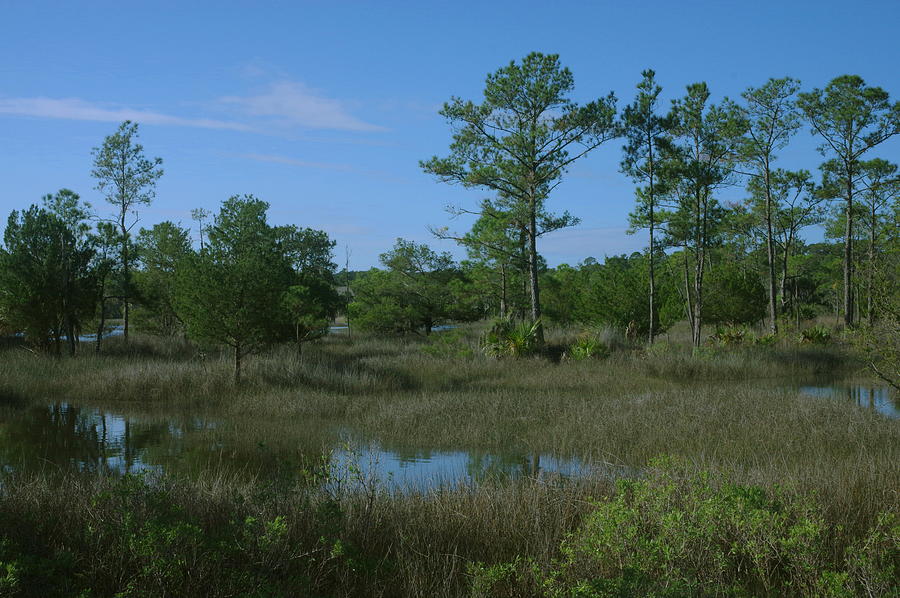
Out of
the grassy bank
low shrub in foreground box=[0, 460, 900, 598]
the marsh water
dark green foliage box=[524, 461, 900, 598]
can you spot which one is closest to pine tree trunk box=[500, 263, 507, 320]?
the marsh water

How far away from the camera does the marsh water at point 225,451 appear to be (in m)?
10.5

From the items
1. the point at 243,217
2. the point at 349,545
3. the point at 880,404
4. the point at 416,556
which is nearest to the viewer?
the point at 349,545

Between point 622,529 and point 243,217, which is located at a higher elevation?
point 243,217

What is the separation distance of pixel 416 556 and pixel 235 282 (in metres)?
15.7

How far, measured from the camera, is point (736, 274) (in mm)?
42531

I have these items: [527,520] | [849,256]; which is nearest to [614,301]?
[849,256]

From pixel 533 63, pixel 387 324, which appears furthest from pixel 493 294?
pixel 533 63

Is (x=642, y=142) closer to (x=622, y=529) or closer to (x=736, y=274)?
(x=736, y=274)

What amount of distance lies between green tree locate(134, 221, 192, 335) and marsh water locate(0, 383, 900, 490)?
725 inches

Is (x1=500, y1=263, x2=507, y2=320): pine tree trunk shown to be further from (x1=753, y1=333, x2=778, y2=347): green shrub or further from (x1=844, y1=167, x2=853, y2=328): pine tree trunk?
(x1=844, y1=167, x2=853, y2=328): pine tree trunk

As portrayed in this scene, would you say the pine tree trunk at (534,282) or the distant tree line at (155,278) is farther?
the pine tree trunk at (534,282)

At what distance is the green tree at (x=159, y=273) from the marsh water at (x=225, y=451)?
18414 mm

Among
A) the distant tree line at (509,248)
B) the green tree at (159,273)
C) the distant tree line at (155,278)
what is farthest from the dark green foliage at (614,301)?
the green tree at (159,273)

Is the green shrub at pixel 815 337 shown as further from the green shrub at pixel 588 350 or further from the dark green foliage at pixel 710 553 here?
the dark green foliage at pixel 710 553
